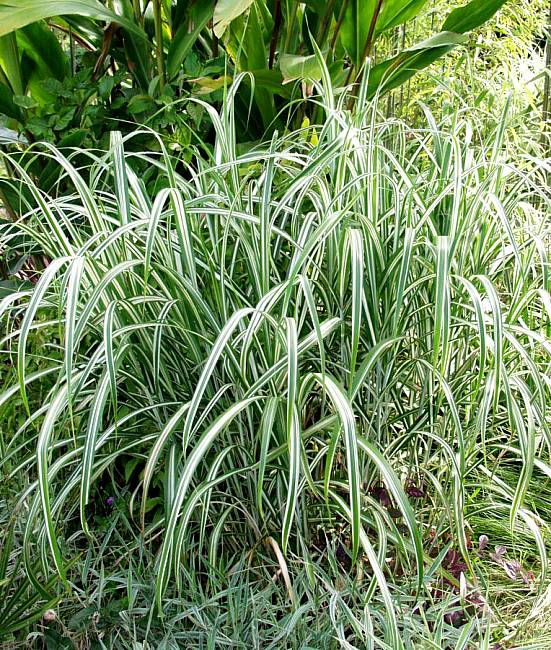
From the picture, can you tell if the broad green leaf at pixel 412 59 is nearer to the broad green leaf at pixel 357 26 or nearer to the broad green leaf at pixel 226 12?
the broad green leaf at pixel 357 26

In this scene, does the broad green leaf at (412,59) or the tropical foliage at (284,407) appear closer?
the tropical foliage at (284,407)

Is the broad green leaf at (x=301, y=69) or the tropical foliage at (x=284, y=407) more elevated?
the broad green leaf at (x=301, y=69)

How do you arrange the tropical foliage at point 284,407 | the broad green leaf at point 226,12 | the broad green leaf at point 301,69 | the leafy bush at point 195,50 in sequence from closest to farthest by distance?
the tropical foliage at point 284,407 < the broad green leaf at point 226,12 < the broad green leaf at point 301,69 < the leafy bush at point 195,50

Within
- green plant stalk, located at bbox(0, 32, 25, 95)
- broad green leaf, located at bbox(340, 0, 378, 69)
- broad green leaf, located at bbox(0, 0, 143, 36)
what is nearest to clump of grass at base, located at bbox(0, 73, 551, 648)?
broad green leaf, located at bbox(0, 0, 143, 36)

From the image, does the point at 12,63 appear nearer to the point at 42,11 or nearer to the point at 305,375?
the point at 42,11

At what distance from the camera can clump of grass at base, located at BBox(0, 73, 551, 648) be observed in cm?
107

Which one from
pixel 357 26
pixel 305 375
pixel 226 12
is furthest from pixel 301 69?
pixel 305 375

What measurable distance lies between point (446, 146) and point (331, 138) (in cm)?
20

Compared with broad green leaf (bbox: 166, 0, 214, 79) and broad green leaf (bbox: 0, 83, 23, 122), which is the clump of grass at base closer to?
broad green leaf (bbox: 166, 0, 214, 79)

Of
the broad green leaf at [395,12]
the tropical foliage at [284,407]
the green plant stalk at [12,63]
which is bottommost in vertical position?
the tropical foliage at [284,407]

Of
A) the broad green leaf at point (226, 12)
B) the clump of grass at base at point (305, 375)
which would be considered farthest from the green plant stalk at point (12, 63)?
the clump of grass at base at point (305, 375)

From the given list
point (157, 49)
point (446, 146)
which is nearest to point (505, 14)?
point (157, 49)

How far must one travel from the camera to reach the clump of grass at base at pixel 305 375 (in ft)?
3.50

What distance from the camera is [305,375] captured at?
3.90ft
